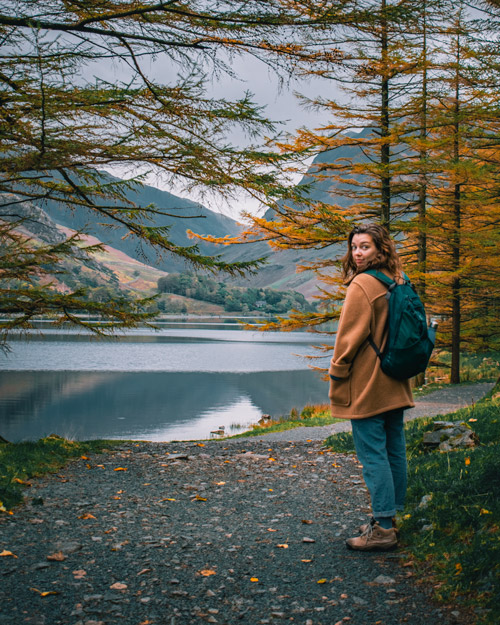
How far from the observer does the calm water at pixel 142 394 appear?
17453mm

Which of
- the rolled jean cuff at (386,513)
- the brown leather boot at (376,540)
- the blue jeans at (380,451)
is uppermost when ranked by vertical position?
the blue jeans at (380,451)

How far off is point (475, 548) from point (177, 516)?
7.98ft

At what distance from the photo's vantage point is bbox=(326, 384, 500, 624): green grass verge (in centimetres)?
266

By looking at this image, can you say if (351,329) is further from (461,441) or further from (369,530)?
(461,441)

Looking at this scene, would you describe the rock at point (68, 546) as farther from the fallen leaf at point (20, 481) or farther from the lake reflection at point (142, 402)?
the lake reflection at point (142, 402)

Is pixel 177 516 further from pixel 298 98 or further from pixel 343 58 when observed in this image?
pixel 298 98

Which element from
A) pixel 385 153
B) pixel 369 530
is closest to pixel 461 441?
pixel 369 530

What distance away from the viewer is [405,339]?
3.10 meters

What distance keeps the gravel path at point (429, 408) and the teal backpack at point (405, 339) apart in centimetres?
592

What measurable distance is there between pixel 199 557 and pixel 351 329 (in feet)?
5.92

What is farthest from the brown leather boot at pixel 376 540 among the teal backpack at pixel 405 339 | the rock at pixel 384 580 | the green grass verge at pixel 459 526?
the teal backpack at pixel 405 339

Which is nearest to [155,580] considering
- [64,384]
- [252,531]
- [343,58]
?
[252,531]

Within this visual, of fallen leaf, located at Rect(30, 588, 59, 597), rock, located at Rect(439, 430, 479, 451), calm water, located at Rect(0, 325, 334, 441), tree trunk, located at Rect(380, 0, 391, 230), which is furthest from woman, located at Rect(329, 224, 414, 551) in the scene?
tree trunk, located at Rect(380, 0, 391, 230)

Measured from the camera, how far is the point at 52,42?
4430 millimetres
